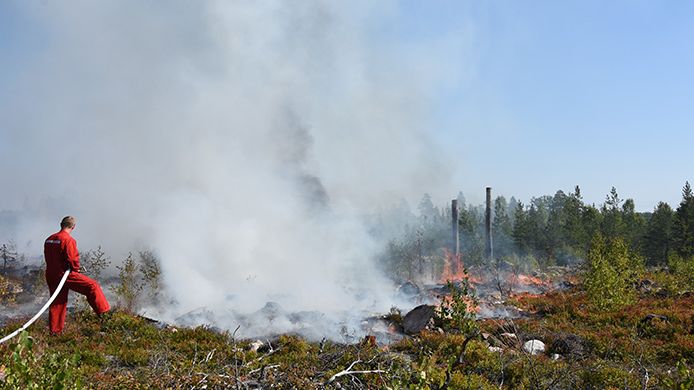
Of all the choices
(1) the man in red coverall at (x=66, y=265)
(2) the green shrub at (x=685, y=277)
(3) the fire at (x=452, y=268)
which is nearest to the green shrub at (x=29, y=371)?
(1) the man in red coverall at (x=66, y=265)

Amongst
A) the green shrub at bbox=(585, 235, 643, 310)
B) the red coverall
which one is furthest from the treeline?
the red coverall

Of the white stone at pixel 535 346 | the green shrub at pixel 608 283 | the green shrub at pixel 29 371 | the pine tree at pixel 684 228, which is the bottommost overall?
the green shrub at pixel 29 371

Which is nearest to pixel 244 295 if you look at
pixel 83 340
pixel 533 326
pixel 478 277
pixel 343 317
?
pixel 343 317

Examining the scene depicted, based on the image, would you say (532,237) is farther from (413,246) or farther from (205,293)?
(205,293)

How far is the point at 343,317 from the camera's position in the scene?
39.7ft

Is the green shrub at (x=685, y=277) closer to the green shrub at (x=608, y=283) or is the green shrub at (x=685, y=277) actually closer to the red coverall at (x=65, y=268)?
the green shrub at (x=608, y=283)

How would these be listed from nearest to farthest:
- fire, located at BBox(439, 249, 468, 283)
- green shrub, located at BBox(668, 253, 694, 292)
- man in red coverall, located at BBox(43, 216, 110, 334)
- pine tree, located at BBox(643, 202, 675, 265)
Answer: man in red coverall, located at BBox(43, 216, 110, 334) → green shrub, located at BBox(668, 253, 694, 292) → fire, located at BBox(439, 249, 468, 283) → pine tree, located at BBox(643, 202, 675, 265)

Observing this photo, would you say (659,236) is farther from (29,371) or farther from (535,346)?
(29,371)

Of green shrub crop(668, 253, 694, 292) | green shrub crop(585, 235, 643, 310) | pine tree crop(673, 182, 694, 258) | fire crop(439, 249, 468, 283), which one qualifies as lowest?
green shrub crop(585, 235, 643, 310)

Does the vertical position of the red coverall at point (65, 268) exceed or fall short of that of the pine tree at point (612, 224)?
it falls short

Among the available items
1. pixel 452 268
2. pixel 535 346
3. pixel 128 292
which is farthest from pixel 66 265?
pixel 452 268

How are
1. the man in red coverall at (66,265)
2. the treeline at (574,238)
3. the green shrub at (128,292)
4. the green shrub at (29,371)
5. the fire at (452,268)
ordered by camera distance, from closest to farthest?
1. the green shrub at (29,371)
2. the man in red coverall at (66,265)
3. the green shrub at (128,292)
4. the fire at (452,268)
5. the treeline at (574,238)

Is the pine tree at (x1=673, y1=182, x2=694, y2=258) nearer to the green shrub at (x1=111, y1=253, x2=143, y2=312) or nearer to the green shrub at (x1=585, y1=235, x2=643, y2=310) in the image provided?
the green shrub at (x1=585, y1=235, x2=643, y2=310)

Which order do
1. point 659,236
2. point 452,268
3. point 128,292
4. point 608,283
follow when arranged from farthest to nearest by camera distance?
point 659,236 < point 452,268 < point 128,292 < point 608,283
